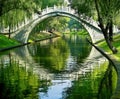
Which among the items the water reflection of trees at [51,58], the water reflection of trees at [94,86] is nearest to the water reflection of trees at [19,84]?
the water reflection of trees at [94,86]

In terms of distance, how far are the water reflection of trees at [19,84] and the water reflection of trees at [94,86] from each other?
6.08ft

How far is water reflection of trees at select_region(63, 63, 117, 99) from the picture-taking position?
22062mm

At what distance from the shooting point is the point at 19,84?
85.9 ft

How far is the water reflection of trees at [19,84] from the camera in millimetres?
22486

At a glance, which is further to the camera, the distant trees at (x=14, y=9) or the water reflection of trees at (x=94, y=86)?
the distant trees at (x=14, y=9)

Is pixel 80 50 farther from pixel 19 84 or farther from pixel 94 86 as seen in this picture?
pixel 94 86

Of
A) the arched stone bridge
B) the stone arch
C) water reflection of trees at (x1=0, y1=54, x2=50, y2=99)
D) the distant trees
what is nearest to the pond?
water reflection of trees at (x1=0, y1=54, x2=50, y2=99)

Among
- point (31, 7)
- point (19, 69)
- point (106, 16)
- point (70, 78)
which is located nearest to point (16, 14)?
point (31, 7)

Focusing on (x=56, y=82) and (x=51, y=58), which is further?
(x=51, y=58)

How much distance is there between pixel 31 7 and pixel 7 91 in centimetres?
4516

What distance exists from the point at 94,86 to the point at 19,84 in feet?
15.3

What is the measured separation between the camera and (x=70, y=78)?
97.3ft

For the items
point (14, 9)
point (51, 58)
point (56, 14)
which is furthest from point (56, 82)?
point (56, 14)

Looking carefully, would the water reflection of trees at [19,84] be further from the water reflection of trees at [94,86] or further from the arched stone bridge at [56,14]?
the arched stone bridge at [56,14]
